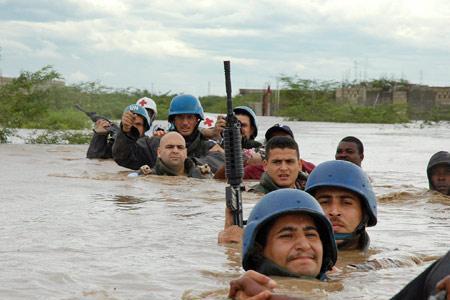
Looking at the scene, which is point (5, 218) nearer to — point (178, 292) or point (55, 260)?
point (55, 260)

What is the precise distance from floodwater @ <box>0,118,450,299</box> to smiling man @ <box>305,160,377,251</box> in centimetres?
18

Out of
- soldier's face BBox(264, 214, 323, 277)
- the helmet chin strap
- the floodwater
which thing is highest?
soldier's face BBox(264, 214, 323, 277)

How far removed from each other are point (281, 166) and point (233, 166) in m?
2.20

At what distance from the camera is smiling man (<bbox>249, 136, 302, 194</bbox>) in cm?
913

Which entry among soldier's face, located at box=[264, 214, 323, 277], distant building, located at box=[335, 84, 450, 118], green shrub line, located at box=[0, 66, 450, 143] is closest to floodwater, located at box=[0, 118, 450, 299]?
soldier's face, located at box=[264, 214, 323, 277]

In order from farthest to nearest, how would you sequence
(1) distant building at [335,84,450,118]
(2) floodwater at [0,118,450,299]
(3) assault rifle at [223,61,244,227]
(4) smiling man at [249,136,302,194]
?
(1) distant building at [335,84,450,118]
(4) smiling man at [249,136,302,194]
(3) assault rifle at [223,61,244,227]
(2) floodwater at [0,118,450,299]

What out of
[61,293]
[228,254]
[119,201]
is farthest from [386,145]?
[61,293]

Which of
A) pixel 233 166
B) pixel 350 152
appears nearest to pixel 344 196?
pixel 233 166

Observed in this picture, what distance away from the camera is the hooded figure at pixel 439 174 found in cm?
1111

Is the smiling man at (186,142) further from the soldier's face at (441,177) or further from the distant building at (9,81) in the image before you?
the distant building at (9,81)

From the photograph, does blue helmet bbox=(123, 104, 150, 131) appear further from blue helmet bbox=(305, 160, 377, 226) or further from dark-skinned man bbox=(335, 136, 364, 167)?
blue helmet bbox=(305, 160, 377, 226)

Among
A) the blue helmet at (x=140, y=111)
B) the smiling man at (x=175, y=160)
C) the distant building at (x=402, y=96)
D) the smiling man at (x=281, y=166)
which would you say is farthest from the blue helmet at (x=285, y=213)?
the distant building at (x=402, y=96)

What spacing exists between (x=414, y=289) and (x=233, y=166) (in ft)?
12.6

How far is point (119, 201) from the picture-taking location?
34.5ft
